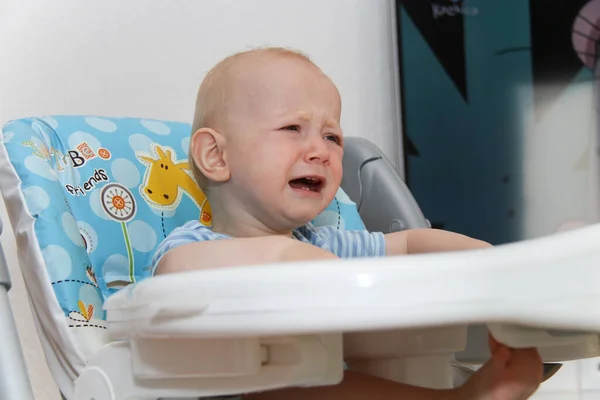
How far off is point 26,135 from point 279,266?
0.52 m

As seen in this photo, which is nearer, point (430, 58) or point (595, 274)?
point (595, 274)

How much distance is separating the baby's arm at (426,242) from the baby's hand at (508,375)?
0.70 ft

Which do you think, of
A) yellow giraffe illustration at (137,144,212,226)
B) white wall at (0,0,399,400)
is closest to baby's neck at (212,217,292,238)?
yellow giraffe illustration at (137,144,212,226)

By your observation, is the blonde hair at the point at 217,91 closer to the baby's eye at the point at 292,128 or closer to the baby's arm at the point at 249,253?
the baby's eye at the point at 292,128

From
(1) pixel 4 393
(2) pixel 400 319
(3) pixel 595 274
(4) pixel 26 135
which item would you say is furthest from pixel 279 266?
(4) pixel 26 135

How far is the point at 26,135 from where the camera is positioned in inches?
33.4

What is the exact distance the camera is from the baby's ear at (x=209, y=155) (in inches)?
34.0

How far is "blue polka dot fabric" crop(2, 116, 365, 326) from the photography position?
2.53ft

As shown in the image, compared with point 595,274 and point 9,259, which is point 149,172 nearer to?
point 9,259

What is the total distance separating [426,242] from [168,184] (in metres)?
0.34

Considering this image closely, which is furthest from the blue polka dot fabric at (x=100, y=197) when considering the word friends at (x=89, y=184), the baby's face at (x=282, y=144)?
the baby's face at (x=282, y=144)

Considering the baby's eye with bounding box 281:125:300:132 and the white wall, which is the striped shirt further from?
the white wall

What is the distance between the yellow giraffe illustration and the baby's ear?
9 centimetres

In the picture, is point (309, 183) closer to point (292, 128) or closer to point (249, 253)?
point (292, 128)
